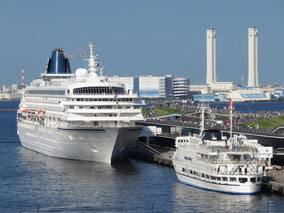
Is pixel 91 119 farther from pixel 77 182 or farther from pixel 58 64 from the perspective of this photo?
pixel 58 64

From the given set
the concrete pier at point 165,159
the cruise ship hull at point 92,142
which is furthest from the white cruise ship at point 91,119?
the concrete pier at point 165,159

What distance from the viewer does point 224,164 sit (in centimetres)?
5219

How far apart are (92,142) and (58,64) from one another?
27742mm

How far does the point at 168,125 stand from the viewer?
9325cm

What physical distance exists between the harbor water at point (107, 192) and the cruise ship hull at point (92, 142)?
0.98 meters

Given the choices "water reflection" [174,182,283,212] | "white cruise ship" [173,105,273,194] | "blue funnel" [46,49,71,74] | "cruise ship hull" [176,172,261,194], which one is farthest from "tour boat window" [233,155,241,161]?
"blue funnel" [46,49,71,74]

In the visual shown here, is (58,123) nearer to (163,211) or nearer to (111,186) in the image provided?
(111,186)

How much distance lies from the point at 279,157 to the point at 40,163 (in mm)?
25237

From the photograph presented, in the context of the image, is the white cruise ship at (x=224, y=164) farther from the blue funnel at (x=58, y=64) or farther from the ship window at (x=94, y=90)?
the blue funnel at (x=58, y=64)

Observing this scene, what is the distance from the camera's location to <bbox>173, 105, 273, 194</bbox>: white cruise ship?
170 feet

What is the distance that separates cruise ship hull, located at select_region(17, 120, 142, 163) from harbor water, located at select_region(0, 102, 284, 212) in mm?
980

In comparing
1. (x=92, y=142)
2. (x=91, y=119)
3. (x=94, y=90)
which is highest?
(x=94, y=90)

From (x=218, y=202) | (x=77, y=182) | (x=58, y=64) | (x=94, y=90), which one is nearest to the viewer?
(x=218, y=202)

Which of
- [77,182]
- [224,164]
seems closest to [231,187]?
[224,164]
